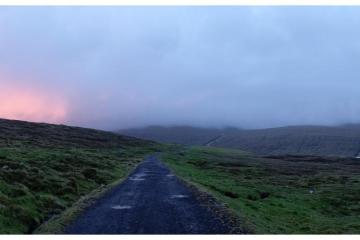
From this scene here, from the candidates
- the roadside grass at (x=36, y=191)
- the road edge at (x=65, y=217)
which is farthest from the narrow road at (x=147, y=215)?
the roadside grass at (x=36, y=191)

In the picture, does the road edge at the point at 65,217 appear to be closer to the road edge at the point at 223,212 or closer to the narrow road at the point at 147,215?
the narrow road at the point at 147,215

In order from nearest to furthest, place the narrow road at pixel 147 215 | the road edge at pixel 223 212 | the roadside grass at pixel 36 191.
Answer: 1. the narrow road at pixel 147 215
2. the road edge at pixel 223 212
3. the roadside grass at pixel 36 191

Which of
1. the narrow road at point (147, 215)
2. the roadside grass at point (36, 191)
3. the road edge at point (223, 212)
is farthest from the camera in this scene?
the roadside grass at point (36, 191)

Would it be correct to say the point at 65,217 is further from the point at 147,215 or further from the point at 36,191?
the point at 36,191

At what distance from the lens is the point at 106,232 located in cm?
2344

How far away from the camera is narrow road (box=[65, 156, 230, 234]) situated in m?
24.2

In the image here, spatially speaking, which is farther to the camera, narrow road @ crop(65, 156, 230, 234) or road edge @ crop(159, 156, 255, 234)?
road edge @ crop(159, 156, 255, 234)

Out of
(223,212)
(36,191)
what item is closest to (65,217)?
(223,212)

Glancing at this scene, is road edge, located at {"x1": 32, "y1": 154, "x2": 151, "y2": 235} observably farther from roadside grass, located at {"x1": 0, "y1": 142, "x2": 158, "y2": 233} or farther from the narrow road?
roadside grass, located at {"x1": 0, "y1": 142, "x2": 158, "y2": 233}

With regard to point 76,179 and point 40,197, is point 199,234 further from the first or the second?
point 76,179

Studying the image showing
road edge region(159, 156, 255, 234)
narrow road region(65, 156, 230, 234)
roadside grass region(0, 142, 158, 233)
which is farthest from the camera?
roadside grass region(0, 142, 158, 233)

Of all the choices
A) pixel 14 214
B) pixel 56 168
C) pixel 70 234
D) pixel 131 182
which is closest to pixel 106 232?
pixel 70 234

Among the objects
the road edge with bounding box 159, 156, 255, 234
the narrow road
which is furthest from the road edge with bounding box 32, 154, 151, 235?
the road edge with bounding box 159, 156, 255, 234

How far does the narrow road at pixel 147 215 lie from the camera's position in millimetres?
24203
